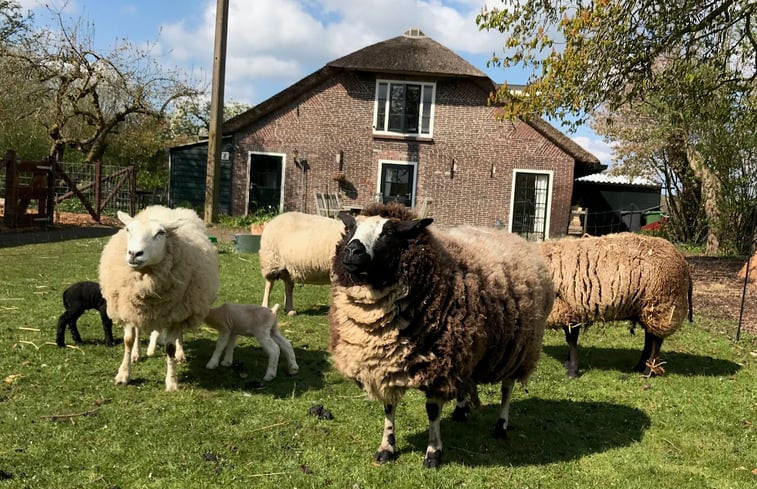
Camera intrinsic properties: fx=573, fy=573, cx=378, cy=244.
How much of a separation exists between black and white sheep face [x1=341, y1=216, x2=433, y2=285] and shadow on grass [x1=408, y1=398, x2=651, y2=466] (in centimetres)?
159

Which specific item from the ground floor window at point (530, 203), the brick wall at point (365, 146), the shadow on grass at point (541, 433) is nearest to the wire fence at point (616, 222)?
the ground floor window at point (530, 203)

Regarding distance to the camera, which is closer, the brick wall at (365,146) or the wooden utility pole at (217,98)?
the wooden utility pole at (217,98)

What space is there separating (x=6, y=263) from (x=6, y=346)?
5.93m

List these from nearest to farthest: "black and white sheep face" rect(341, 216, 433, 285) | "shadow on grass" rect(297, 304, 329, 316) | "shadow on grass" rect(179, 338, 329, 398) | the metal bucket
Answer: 1. "black and white sheep face" rect(341, 216, 433, 285)
2. "shadow on grass" rect(179, 338, 329, 398)
3. "shadow on grass" rect(297, 304, 329, 316)
4. the metal bucket

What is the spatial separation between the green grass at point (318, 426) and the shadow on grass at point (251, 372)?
3cm

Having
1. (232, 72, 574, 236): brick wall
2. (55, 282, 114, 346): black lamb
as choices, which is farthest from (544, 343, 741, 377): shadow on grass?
(232, 72, 574, 236): brick wall

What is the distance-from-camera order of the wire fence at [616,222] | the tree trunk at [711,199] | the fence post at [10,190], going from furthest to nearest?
the wire fence at [616,222] → the tree trunk at [711,199] → the fence post at [10,190]

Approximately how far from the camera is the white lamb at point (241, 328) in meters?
6.32

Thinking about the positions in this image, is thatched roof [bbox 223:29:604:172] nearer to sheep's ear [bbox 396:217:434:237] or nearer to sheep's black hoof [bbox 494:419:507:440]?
sheep's black hoof [bbox 494:419:507:440]

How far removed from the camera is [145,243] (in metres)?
5.14

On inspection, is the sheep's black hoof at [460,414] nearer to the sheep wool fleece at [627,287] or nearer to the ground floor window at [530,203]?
the sheep wool fleece at [627,287]

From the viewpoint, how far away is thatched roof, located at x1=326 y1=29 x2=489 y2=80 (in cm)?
2272

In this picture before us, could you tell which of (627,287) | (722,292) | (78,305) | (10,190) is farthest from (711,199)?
(10,190)

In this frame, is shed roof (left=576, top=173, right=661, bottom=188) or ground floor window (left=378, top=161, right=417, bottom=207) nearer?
ground floor window (left=378, top=161, right=417, bottom=207)
